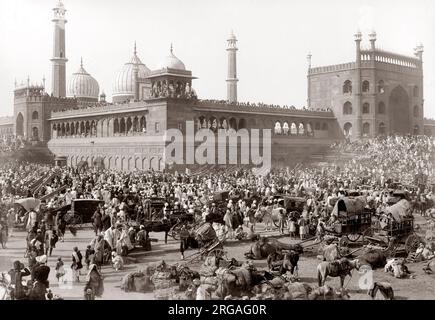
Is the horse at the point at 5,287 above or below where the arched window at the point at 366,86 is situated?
below

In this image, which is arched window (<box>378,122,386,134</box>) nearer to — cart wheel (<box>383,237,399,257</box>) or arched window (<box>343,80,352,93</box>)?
arched window (<box>343,80,352,93</box>)

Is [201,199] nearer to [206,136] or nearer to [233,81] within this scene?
[206,136]

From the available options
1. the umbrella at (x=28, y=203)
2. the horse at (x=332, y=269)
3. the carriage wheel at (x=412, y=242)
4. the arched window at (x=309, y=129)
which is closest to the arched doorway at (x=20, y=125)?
the arched window at (x=309, y=129)

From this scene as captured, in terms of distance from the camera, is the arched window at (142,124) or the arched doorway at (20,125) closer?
the arched window at (142,124)

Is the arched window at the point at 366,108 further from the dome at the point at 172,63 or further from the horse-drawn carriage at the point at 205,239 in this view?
the horse-drawn carriage at the point at 205,239

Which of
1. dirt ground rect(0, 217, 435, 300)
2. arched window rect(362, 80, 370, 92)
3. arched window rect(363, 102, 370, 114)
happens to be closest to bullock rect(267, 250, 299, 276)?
dirt ground rect(0, 217, 435, 300)

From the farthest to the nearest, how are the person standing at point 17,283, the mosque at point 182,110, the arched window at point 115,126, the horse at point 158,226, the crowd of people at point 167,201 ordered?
the arched window at point 115,126
the mosque at point 182,110
the horse at point 158,226
the crowd of people at point 167,201
the person standing at point 17,283

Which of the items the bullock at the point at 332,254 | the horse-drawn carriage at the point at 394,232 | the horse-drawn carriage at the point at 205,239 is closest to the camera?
the bullock at the point at 332,254
